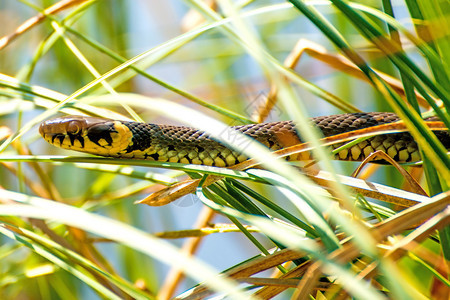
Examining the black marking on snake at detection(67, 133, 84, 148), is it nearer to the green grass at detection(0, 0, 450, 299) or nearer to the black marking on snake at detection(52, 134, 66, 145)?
the black marking on snake at detection(52, 134, 66, 145)

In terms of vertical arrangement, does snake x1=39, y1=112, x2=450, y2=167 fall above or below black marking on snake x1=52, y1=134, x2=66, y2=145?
below

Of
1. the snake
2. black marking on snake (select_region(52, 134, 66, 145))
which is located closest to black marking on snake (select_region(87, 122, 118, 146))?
the snake

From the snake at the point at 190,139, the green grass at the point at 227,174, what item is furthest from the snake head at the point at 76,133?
the green grass at the point at 227,174

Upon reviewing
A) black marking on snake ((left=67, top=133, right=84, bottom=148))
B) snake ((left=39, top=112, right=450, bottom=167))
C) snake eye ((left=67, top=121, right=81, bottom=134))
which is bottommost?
snake ((left=39, top=112, right=450, bottom=167))

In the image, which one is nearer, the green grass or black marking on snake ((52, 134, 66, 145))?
the green grass

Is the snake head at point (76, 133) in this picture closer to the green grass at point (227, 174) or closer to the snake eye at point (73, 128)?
the snake eye at point (73, 128)

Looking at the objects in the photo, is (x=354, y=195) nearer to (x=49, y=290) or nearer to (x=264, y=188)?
(x=264, y=188)

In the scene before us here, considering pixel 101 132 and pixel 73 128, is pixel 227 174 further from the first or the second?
pixel 73 128

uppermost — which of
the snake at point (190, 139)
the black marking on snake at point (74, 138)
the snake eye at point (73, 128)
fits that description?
the snake eye at point (73, 128)

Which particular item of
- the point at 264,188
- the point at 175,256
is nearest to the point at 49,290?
the point at 264,188
